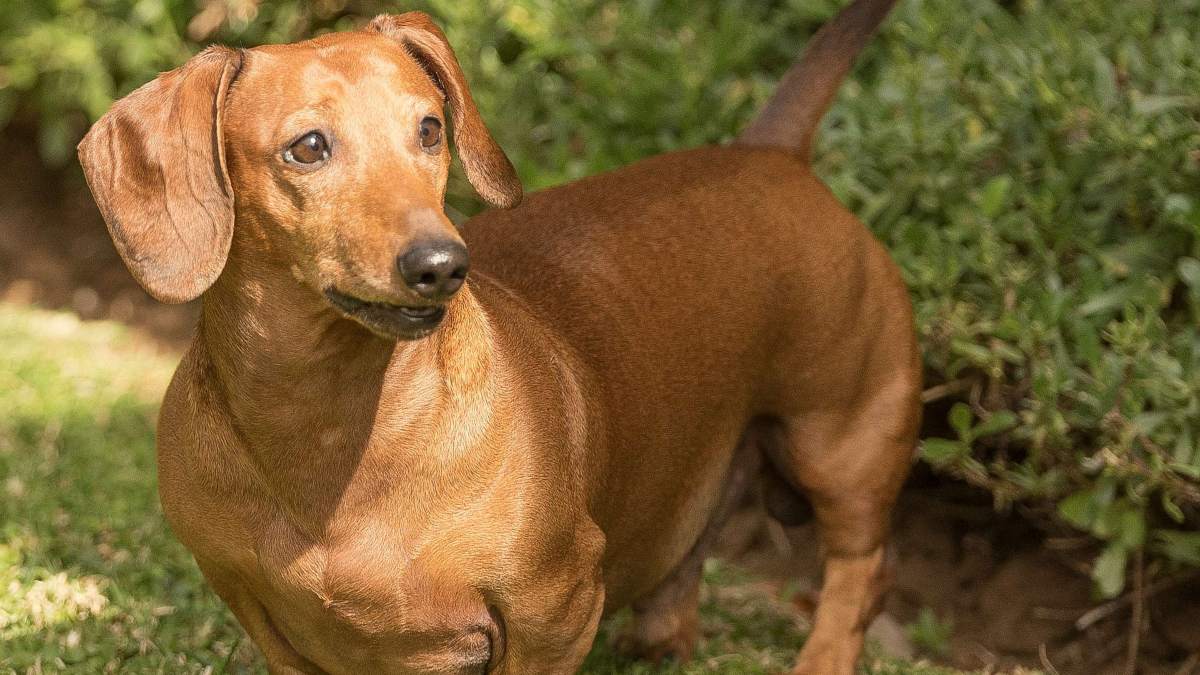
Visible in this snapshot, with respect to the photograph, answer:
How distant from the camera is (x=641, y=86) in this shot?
4738 millimetres

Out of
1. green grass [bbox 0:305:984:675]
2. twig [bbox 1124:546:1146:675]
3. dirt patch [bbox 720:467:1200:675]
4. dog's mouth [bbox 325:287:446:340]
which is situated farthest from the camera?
dirt patch [bbox 720:467:1200:675]

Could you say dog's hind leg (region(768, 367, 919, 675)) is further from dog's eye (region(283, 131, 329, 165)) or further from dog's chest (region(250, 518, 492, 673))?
dog's eye (region(283, 131, 329, 165))

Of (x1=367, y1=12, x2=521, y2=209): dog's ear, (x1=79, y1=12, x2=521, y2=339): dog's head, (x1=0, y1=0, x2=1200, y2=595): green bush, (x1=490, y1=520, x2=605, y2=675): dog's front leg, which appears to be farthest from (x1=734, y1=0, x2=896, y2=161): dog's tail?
(x1=79, y1=12, x2=521, y2=339): dog's head

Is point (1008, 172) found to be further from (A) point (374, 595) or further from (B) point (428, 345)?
(A) point (374, 595)

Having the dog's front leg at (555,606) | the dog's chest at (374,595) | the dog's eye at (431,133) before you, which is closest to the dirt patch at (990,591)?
the dog's front leg at (555,606)

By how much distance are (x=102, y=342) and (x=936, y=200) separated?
336cm

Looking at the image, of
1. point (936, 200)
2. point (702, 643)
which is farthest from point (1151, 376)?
point (702, 643)

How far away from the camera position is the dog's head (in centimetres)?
239

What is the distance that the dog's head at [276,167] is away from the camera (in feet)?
7.85

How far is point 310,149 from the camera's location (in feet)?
8.00

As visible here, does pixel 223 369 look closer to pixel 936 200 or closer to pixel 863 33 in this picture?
pixel 863 33

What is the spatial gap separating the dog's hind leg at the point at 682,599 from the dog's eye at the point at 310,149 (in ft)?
5.37

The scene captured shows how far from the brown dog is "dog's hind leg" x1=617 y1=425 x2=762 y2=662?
23cm

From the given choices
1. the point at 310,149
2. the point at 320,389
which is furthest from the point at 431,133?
the point at 320,389
